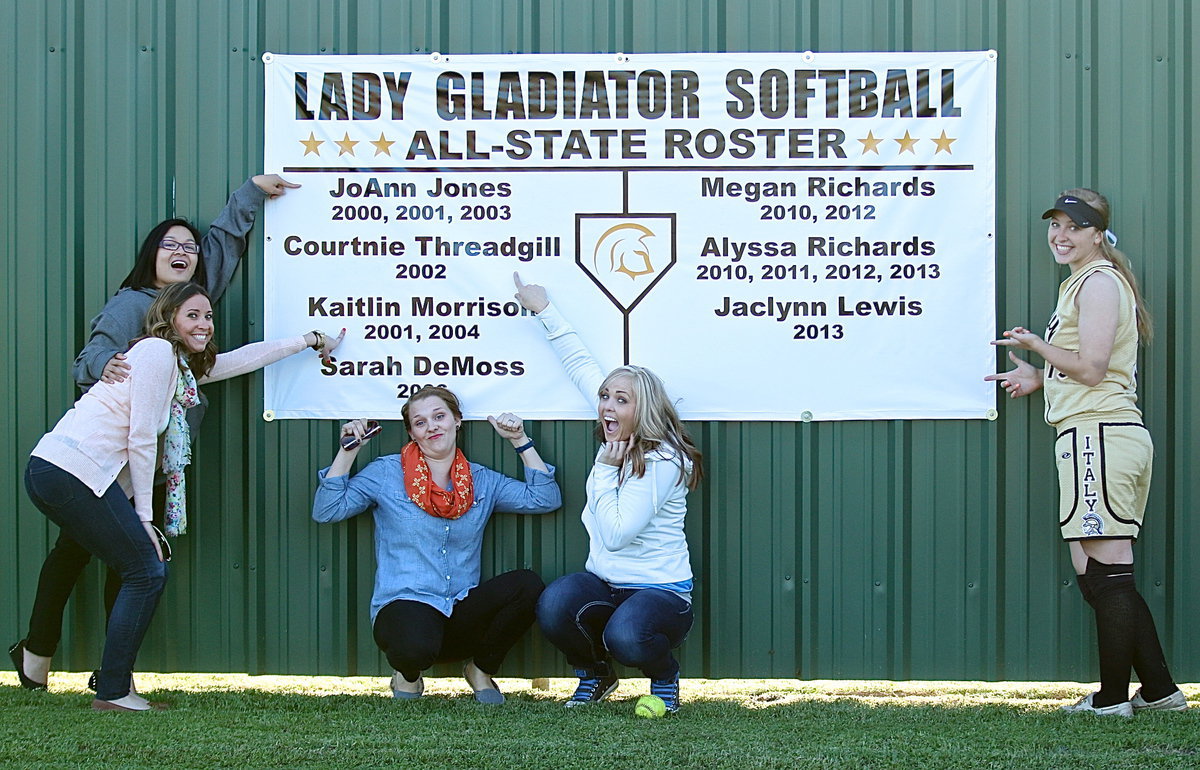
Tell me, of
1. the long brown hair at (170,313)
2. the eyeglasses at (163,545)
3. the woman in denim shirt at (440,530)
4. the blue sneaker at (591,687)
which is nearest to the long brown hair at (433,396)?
the woman in denim shirt at (440,530)

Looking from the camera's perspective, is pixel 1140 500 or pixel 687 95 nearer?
pixel 1140 500

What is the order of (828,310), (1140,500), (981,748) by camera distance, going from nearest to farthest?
(981,748)
(1140,500)
(828,310)

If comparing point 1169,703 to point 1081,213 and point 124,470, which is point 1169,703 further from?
point 124,470

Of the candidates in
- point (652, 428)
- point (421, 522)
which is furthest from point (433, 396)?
point (652, 428)

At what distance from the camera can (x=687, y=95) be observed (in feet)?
16.2

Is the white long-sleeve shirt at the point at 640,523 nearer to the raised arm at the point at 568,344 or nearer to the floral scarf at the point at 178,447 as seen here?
the raised arm at the point at 568,344

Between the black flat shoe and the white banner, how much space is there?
139 centimetres

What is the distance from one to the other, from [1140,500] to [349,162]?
10.5 feet

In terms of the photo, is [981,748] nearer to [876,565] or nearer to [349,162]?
[876,565]

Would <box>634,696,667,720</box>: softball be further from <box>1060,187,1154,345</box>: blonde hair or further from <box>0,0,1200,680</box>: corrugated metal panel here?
<box>1060,187,1154,345</box>: blonde hair

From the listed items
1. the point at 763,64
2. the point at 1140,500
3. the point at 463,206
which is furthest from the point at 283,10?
the point at 1140,500

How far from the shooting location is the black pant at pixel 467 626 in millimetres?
4582

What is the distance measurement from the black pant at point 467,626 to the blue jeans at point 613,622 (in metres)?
0.15

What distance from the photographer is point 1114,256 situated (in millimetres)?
4598
